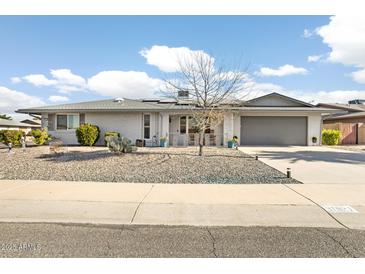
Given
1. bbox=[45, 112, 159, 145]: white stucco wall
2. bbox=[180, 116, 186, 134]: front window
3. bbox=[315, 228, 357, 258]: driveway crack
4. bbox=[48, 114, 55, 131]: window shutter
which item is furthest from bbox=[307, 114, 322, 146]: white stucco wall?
bbox=[48, 114, 55, 131]: window shutter

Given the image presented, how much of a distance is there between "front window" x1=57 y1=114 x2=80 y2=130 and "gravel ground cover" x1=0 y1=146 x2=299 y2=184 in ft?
28.4

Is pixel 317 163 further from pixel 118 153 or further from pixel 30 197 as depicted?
pixel 30 197

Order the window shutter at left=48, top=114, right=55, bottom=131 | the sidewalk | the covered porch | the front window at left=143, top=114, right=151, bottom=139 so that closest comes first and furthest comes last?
the sidewalk → the front window at left=143, top=114, right=151, bottom=139 → the covered porch → the window shutter at left=48, top=114, right=55, bottom=131

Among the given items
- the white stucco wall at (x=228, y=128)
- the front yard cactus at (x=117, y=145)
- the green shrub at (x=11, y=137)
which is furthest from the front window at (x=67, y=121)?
the white stucco wall at (x=228, y=128)

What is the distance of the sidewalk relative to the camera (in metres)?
4.90

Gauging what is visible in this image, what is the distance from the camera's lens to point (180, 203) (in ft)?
19.5

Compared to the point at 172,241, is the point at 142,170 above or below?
above

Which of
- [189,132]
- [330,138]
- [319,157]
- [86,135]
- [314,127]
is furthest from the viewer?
[330,138]

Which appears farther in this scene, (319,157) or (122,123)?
(122,123)

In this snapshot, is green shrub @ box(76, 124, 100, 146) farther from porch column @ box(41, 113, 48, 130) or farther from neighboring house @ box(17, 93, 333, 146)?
porch column @ box(41, 113, 48, 130)

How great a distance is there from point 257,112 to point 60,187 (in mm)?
16312

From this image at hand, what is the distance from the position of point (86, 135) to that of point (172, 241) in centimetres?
1615

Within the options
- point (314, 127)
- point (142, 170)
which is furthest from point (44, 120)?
point (314, 127)

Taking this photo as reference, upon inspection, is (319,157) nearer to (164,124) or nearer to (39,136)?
(164,124)
